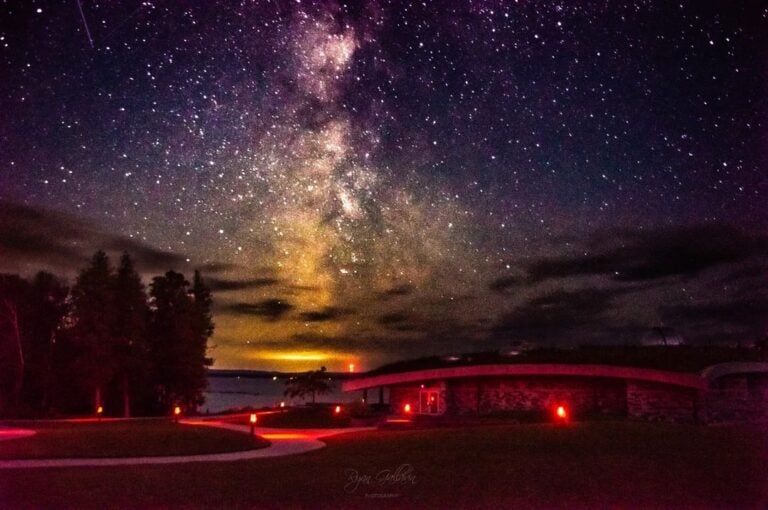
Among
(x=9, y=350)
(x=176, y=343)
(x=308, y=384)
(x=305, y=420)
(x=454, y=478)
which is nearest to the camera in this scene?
(x=454, y=478)

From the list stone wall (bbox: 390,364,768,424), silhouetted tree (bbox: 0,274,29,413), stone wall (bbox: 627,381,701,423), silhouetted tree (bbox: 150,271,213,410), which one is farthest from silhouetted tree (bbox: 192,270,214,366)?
stone wall (bbox: 627,381,701,423)

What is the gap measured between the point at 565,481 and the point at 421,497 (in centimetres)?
305

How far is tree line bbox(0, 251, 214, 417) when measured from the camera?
155ft

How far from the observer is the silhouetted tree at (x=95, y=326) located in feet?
152

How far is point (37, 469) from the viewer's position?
1555cm

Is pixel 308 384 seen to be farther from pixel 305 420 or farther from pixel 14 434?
pixel 14 434

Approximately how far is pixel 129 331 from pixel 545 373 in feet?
98.2

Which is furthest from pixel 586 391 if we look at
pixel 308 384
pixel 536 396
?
pixel 308 384

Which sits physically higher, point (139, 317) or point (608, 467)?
point (139, 317)

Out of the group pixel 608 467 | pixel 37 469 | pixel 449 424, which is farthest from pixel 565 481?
pixel 449 424

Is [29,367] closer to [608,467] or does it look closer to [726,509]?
[608,467]

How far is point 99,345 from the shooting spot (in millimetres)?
46594

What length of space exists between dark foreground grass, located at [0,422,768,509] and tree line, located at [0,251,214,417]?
32.9 meters

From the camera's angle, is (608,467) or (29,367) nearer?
(608,467)
